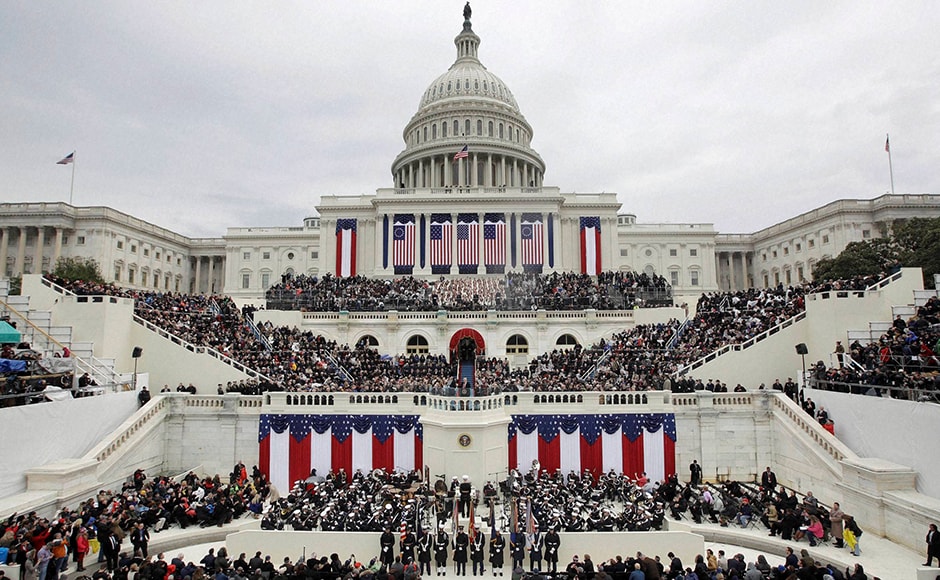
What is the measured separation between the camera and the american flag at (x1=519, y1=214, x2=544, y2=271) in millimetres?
60500

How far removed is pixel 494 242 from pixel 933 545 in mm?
48576

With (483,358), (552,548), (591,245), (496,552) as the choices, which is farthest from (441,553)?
(591,245)

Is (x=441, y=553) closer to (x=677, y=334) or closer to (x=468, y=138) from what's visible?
(x=677, y=334)

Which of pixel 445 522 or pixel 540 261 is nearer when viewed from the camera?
pixel 445 522

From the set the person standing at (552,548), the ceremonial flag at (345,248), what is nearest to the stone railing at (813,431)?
the person standing at (552,548)

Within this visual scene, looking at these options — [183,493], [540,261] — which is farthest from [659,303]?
[183,493]

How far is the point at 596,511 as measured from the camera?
19531 mm

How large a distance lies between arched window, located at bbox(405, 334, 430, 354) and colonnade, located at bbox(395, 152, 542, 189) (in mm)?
40476

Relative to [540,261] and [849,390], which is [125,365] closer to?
[849,390]

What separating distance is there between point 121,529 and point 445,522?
10295 mm

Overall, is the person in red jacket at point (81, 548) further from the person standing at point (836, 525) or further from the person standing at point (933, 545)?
the person standing at point (933, 545)

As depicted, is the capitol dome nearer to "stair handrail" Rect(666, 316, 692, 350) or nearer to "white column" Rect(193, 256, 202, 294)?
"white column" Rect(193, 256, 202, 294)

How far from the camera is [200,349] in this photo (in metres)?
30.0

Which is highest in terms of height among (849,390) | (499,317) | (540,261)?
(540,261)
